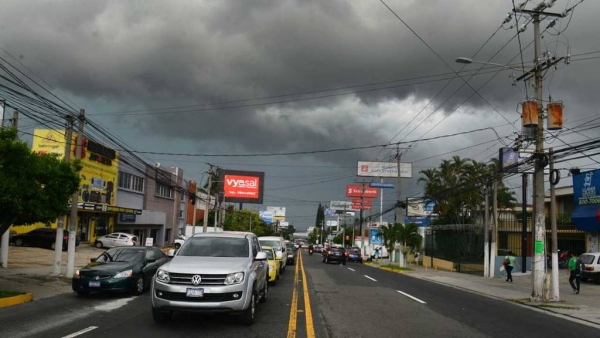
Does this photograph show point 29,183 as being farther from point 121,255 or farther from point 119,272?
point 121,255

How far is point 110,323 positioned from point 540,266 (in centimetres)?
1429

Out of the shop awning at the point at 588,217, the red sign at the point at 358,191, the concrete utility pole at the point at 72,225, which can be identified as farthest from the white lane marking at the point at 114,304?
the red sign at the point at 358,191

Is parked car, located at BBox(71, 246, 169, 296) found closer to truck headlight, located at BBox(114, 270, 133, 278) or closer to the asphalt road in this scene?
truck headlight, located at BBox(114, 270, 133, 278)

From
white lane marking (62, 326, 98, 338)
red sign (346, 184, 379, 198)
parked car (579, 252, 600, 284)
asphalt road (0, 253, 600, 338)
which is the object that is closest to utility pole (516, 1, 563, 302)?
asphalt road (0, 253, 600, 338)

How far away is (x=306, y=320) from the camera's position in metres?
10.5

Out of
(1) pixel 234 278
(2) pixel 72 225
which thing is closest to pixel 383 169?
(2) pixel 72 225

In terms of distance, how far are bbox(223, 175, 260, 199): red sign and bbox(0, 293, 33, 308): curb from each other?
5703cm

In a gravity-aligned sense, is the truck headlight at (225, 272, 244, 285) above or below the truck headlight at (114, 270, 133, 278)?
above

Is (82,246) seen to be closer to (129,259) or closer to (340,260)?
(340,260)

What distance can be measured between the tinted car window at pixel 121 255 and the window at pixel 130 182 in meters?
33.1

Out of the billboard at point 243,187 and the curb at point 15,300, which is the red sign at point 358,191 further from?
the curb at point 15,300

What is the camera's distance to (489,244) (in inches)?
1265

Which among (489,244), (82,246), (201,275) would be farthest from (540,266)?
(82,246)

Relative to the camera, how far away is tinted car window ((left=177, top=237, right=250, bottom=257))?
10.6 metres
